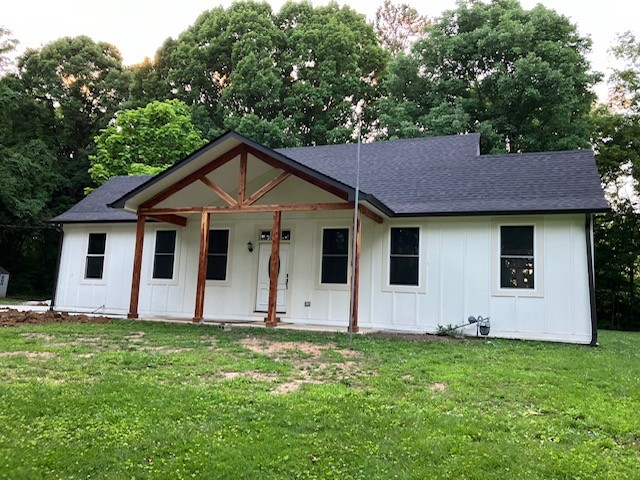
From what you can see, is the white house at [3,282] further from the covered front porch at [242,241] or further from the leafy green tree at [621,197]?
the leafy green tree at [621,197]

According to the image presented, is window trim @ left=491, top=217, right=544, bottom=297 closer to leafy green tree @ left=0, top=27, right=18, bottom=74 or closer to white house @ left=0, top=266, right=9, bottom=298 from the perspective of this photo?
white house @ left=0, top=266, right=9, bottom=298

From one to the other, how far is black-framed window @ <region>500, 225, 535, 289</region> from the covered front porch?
8.82 ft

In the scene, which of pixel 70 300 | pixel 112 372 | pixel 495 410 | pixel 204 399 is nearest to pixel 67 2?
pixel 70 300

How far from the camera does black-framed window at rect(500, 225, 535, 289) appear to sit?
9.31 metres

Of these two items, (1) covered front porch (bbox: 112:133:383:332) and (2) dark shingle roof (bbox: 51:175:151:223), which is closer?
(1) covered front porch (bbox: 112:133:383:332)

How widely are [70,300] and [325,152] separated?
8418 mm

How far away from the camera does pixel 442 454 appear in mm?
2973

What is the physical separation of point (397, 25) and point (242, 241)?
2557 cm

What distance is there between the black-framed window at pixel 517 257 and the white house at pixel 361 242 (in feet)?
0.07

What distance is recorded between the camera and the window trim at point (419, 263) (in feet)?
32.9

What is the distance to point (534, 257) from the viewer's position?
30.3 feet

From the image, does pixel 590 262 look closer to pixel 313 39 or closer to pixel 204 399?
pixel 204 399

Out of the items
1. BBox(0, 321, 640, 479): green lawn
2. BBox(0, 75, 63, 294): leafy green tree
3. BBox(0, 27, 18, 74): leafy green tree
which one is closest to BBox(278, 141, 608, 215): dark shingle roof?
BBox(0, 321, 640, 479): green lawn

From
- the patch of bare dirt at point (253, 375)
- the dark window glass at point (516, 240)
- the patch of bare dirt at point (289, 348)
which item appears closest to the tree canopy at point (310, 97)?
the dark window glass at point (516, 240)
